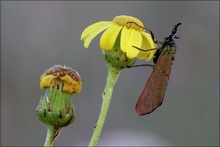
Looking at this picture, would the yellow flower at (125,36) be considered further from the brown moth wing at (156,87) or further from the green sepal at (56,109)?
the green sepal at (56,109)

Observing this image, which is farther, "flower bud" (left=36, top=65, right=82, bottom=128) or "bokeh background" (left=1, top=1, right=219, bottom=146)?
"bokeh background" (left=1, top=1, right=219, bottom=146)

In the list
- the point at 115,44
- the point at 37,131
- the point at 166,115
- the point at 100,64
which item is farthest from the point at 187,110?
the point at 115,44

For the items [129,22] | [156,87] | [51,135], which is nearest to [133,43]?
[129,22]

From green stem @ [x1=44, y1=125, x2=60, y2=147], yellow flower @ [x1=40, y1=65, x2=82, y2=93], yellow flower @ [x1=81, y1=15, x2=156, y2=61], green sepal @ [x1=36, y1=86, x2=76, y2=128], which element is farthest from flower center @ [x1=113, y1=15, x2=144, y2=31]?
green stem @ [x1=44, y1=125, x2=60, y2=147]

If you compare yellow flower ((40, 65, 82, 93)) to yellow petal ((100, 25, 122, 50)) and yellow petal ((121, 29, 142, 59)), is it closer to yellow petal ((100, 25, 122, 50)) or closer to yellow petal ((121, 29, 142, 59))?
yellow petal ((100, 25, 122, 50))

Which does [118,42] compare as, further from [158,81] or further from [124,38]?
[158,81]

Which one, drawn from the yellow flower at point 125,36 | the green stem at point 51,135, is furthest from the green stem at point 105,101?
the green stem at point 51,135

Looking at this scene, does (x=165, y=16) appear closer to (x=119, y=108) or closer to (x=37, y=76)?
(x=119, y=108)
